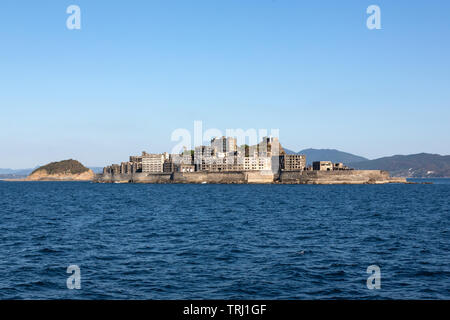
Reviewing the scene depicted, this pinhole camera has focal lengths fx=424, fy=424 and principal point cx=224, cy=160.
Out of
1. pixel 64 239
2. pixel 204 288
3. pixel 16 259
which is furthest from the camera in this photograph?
pixel 64 239

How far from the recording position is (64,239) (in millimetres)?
36031
